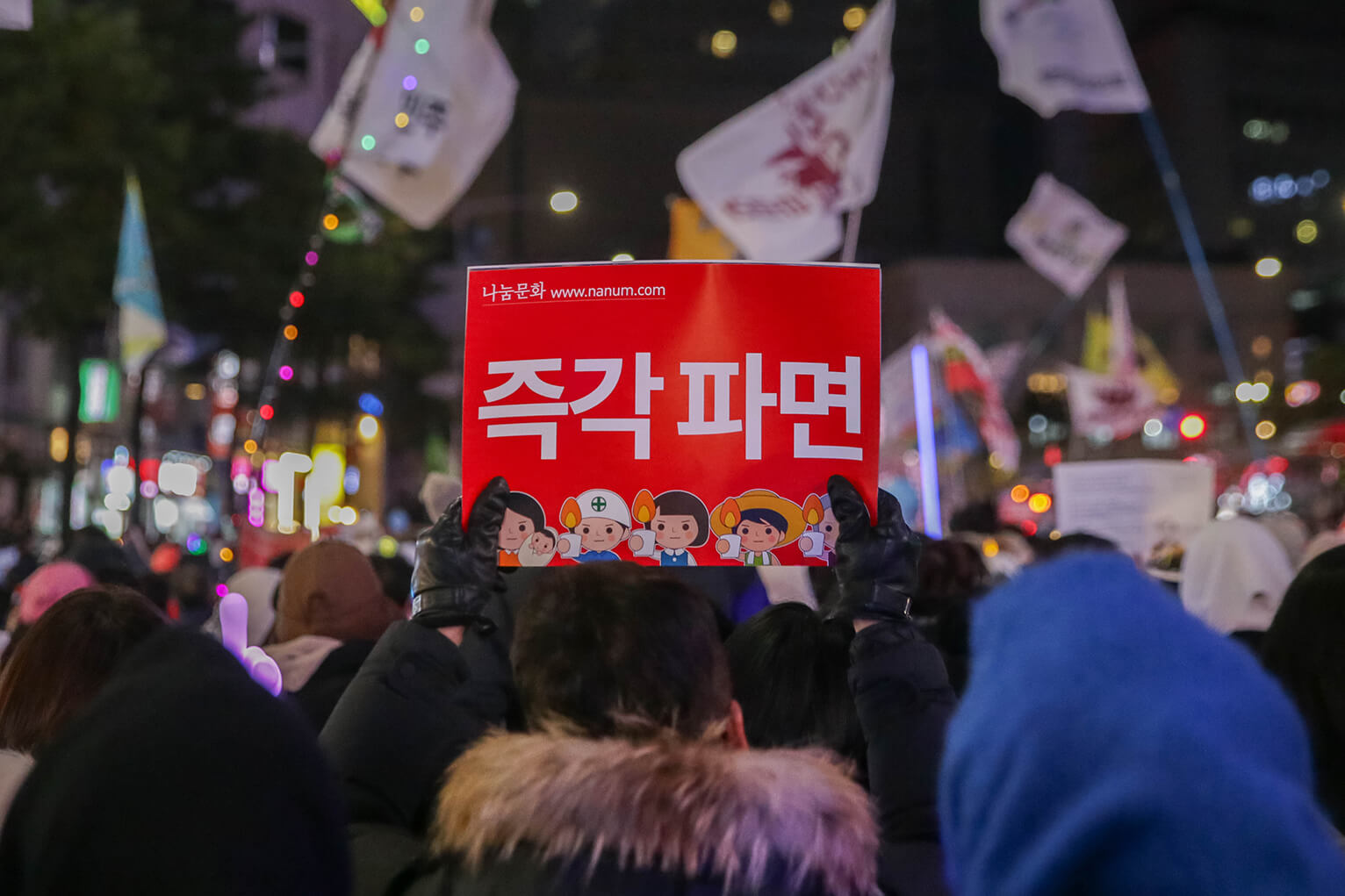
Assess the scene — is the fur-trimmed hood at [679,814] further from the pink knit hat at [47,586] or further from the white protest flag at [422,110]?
the white protest flag at [422,110]

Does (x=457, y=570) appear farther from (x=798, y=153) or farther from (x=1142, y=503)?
(x=798, y=153)

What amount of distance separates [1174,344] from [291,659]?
6786 cm

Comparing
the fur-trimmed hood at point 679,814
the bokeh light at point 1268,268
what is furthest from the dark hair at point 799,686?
the bokeh light at point 1268,268

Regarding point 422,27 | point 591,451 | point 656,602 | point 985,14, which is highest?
point 985,14

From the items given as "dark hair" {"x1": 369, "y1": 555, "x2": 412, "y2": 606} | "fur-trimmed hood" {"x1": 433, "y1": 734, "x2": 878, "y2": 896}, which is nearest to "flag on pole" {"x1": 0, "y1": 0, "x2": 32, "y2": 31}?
"dark hair" {"x1": 369, "y1": 555, "x2": 412, "y2": 606}

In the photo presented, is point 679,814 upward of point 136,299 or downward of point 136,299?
downward

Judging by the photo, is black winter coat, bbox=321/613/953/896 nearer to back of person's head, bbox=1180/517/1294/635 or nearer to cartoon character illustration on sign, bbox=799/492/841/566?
cartoon character illustration on sign, bbox=799/492/841/566

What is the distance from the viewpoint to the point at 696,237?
11.7 m

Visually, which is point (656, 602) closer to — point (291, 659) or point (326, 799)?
point (326, 799)

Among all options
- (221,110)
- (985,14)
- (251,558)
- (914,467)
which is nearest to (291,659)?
(251,558)

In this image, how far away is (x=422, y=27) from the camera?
10.3 metres

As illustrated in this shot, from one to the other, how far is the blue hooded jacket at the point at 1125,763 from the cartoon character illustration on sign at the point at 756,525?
178 cm

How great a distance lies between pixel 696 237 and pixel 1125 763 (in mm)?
10685

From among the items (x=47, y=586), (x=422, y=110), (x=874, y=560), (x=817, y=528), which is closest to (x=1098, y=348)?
(x=422, y=110)
